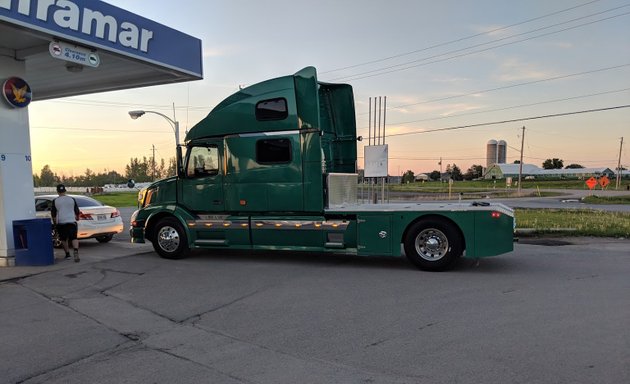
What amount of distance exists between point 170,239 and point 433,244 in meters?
5.95

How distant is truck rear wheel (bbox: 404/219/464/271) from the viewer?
862 cm

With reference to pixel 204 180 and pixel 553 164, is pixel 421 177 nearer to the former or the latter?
pixel 553 164

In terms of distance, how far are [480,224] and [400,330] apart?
3910 millimetres

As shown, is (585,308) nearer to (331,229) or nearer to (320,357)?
(320,357)

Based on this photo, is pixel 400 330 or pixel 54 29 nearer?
pixel 400 330

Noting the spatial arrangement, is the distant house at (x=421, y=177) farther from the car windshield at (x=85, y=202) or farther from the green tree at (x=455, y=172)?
the car windshield at (x=85, y=202)

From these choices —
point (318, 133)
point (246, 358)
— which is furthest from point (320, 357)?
point (318, 133)

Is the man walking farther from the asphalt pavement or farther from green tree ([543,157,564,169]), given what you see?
green tree ([543,157,564,169])

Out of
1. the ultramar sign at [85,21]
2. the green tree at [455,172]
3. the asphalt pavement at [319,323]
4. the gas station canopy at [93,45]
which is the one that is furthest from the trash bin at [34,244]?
the green tree at [455,172]

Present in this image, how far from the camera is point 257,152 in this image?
992 centimetres

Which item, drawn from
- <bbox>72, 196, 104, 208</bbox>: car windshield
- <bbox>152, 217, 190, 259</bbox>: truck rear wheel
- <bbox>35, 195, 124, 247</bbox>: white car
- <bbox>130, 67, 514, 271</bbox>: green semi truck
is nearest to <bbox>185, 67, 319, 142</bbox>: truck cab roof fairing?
<bbox>130, 67, 514, 271</bbox>: green semi truck

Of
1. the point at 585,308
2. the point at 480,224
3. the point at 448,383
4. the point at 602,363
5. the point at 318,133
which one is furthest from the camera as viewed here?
the point at 318,133

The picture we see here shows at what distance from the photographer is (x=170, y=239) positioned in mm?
10703

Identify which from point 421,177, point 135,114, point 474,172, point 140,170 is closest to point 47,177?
point 140,170
